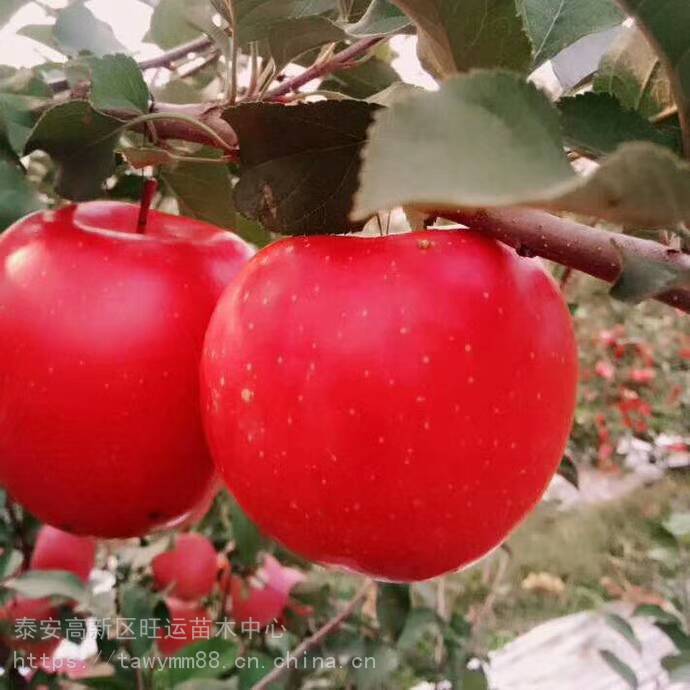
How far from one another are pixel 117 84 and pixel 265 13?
11cm

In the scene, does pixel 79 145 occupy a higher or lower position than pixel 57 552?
higher

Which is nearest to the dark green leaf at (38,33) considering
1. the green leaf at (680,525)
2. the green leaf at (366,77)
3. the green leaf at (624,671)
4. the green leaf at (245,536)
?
the green leaf at (366,77)

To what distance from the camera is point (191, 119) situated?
1.63ft

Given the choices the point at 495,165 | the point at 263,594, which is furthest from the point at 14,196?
the point at 263,594

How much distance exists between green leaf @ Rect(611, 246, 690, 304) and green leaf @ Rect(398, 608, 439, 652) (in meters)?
0.98

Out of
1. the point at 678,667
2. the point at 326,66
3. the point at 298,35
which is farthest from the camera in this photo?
the point at 678,667

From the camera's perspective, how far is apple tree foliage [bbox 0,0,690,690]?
22 cm

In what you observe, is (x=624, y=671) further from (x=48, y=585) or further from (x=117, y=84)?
(x=117, y=84)

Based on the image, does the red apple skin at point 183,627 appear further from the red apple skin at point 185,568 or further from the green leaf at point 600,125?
the green leaf at point 600,125

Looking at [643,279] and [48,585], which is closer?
[643,279]

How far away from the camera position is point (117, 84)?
51 centimetres

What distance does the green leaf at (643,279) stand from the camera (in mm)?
333

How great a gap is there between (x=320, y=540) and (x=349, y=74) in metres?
0.49

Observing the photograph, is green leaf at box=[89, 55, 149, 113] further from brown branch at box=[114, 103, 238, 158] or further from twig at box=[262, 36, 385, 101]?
twig at box=[262, 36, 385, 101]
